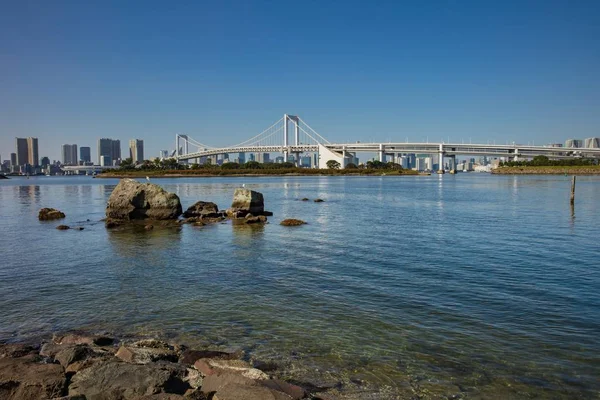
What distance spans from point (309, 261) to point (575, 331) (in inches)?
306

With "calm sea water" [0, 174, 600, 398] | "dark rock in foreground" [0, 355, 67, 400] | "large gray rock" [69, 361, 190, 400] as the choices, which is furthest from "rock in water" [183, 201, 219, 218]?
"large gray rock" [69, 361, 190, 400]

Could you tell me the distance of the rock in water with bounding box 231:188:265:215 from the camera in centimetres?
2689

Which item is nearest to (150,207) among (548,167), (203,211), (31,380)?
(203,211)

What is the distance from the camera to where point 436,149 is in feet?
506

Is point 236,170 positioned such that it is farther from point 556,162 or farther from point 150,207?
point 150,207

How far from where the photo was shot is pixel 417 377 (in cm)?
607

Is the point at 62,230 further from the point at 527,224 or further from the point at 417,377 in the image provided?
the point at 527,224

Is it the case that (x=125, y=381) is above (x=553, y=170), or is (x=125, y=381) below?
below

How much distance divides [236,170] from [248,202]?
110701mm

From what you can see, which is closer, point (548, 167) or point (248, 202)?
point (248, 202)

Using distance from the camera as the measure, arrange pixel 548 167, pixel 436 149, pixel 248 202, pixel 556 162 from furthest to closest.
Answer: pixel 436 149 < pixel 556 162 < pixel 548 167 < pixel 248 202

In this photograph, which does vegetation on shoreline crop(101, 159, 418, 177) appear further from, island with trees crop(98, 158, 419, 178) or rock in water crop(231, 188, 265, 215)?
rock in water crop(231, 188, 265, 215)

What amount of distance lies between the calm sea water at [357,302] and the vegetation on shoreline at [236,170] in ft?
373

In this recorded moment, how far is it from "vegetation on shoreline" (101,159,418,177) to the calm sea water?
11372 centimetres
